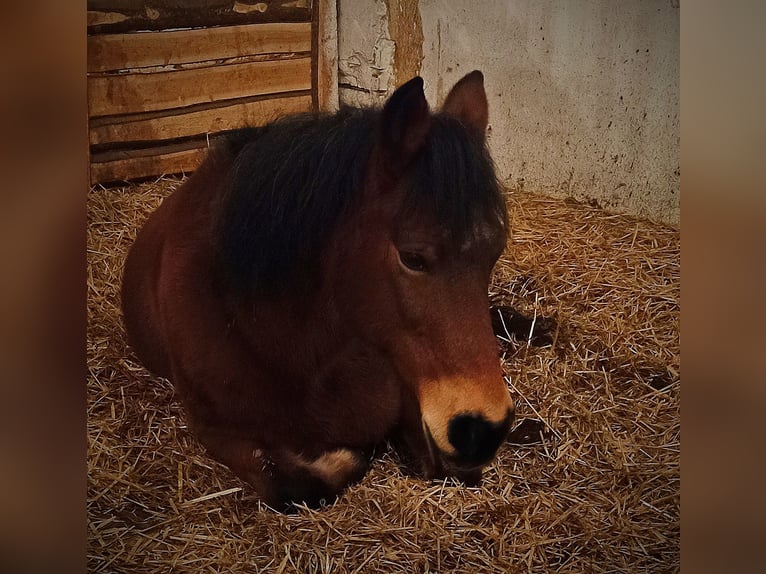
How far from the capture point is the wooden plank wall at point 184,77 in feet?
4.93

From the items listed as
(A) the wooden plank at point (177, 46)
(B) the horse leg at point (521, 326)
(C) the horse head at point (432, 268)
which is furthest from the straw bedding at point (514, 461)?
(A) the wooden plank at point (177, 46)

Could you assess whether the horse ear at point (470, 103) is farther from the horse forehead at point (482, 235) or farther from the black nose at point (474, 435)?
the black nose at point (474, 435)

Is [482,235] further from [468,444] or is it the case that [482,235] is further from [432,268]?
[468,444]

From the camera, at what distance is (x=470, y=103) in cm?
146

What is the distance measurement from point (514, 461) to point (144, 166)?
0.94 m

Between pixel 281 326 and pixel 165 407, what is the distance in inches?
11.7

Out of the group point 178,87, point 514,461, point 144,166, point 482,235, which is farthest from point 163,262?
point 514,461

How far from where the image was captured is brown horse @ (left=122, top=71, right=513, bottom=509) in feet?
4.35

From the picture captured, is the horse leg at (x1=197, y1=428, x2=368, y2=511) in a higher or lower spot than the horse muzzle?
lower

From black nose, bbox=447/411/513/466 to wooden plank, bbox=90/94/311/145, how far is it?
2.25ft
